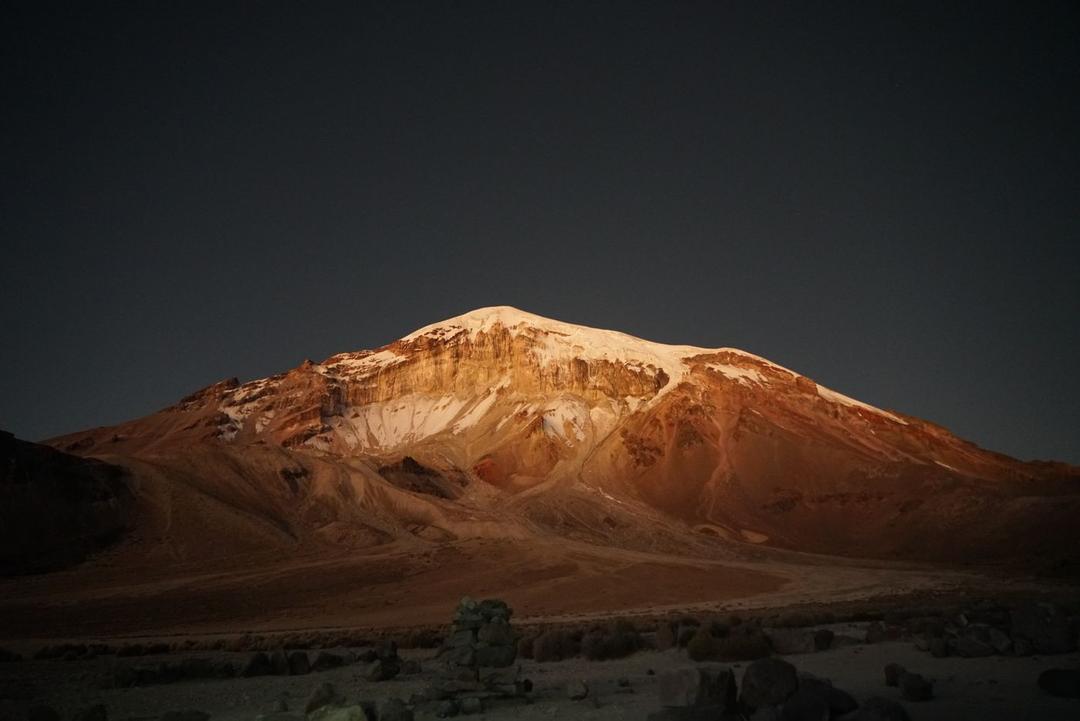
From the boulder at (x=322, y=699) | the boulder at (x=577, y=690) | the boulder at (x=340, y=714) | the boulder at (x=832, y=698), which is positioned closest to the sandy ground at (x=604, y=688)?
the boulder at (x=577, y=690)

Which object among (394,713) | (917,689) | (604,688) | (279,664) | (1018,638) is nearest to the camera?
(917,689)

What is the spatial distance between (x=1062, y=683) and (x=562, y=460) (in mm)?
83094

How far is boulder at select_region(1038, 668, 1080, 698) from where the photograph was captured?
1080 cm

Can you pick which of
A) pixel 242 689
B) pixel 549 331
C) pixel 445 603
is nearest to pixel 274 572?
pixel 445 603

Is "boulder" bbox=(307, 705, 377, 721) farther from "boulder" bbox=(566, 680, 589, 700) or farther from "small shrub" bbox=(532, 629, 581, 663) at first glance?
"small shrub" bbox=(532, 629, 581, 663)

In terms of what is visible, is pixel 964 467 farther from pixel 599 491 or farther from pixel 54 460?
pixel 54 460

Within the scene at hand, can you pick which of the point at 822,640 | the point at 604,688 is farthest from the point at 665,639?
the point at 604,688

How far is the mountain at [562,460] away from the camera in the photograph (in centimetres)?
6388

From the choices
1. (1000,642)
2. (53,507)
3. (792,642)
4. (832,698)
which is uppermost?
(53,507)

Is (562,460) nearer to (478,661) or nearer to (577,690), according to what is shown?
(478,661)

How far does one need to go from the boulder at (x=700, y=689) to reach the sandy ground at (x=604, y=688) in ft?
3.38

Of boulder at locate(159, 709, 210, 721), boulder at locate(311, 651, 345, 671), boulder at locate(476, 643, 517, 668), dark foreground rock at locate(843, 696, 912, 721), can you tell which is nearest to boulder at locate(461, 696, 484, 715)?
boulder at locate(476, 643, 517, 668)

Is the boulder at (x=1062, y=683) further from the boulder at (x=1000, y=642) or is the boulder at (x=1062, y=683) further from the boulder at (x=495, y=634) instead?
the boulder at (x=495, y=634)

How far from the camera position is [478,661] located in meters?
15.1
